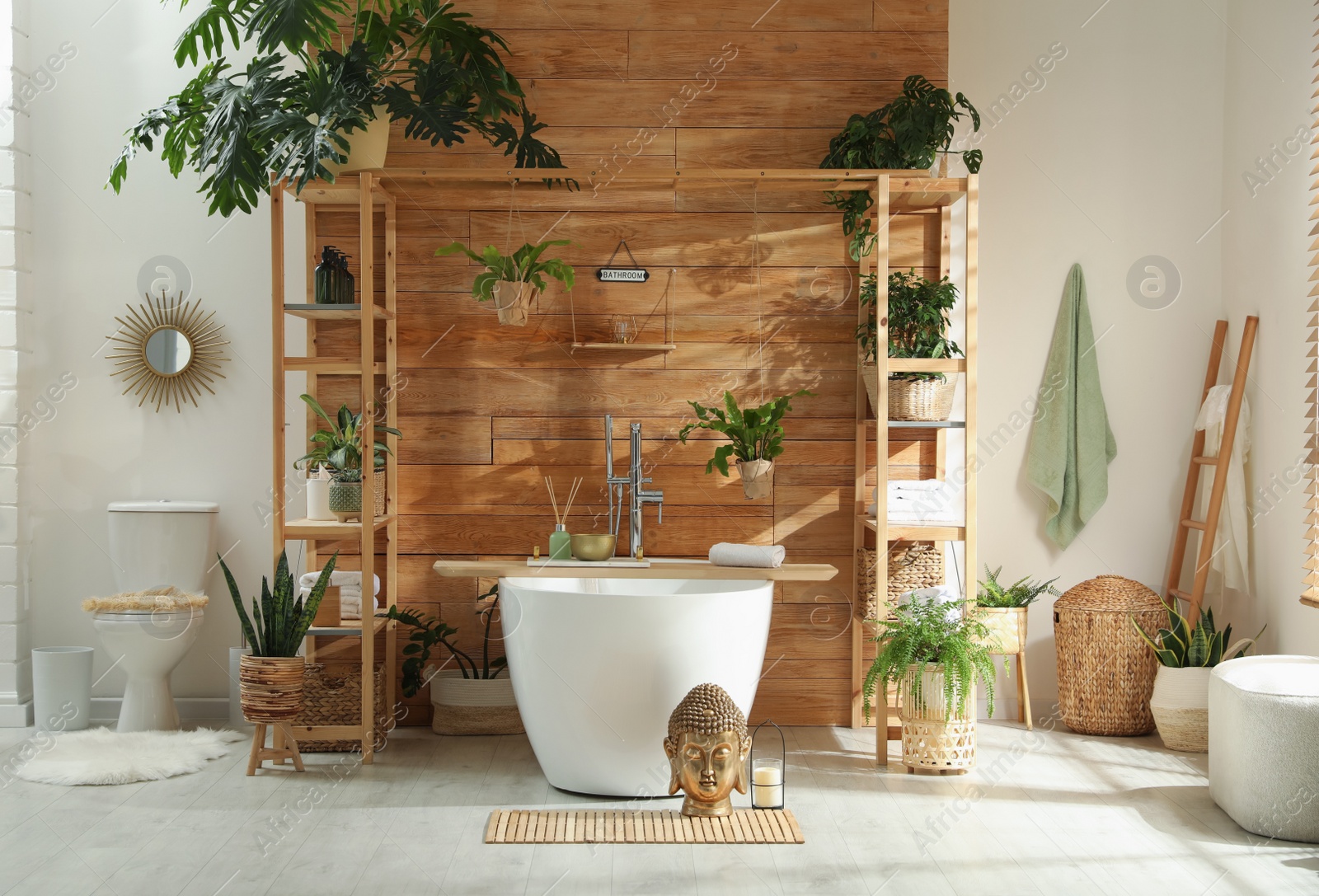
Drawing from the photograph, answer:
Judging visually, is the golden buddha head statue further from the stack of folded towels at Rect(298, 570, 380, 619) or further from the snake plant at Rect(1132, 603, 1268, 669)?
the snake plant at Rect(1132, 603, 1268, 669)

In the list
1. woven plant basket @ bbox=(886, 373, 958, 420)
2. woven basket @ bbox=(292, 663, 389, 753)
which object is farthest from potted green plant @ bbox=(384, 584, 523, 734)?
woven plant basket @ bbox=(886, 373, 958, 420)

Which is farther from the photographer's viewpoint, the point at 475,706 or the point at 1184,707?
the point at 475,706

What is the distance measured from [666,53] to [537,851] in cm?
291

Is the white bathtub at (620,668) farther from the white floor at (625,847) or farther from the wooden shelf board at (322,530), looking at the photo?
the wooden shelf board at (322,530)

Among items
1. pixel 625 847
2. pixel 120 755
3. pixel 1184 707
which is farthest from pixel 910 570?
pixel 120 755

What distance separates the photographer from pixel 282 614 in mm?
3461

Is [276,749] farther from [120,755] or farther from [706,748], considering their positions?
[706,748]

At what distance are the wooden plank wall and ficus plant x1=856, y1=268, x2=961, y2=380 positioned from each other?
274mm

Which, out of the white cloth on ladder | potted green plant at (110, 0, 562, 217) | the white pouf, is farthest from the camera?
the white cloth on ladder

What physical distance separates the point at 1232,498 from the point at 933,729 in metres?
1.59

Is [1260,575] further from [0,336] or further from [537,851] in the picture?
[0,336]

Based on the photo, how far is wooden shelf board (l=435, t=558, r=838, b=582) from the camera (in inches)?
139

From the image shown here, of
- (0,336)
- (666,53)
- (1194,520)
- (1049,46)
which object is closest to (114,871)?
(0,336)

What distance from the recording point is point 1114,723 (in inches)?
155
